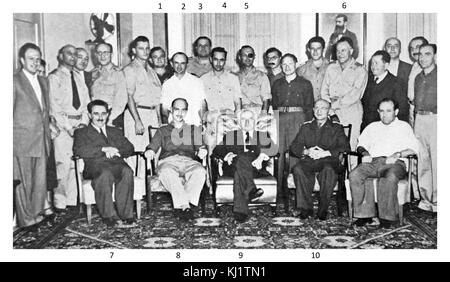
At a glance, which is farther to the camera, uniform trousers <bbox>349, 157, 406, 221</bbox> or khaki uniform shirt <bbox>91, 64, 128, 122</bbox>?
khaki uniform shirt <bbox>91, 64, 128, 122</bbox>

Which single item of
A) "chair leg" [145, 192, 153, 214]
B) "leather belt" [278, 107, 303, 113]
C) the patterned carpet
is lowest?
the patterned carpet

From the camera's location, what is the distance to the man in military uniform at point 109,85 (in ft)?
17.1

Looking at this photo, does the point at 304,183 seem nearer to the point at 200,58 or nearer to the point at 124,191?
the point at 200,58

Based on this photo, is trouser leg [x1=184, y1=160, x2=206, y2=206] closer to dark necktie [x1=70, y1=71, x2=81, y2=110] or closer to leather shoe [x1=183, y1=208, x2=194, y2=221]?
leather shoe [x1=183, y1=208, x2=194, y2=221]

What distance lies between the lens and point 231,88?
5.24 m

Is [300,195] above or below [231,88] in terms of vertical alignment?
below

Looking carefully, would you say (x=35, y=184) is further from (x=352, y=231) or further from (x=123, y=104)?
(x=352, y=231)

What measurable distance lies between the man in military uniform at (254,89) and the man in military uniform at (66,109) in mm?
1188

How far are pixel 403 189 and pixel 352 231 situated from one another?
0.49 meters

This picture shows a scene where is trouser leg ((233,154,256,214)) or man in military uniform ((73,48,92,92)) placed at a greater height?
man in military uniform ((73,48,92,92))

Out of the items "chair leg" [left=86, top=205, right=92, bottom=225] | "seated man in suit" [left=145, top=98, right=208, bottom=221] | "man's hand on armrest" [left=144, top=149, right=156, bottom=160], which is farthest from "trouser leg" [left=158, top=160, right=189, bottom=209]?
"chair leg" [left=86, top=205, right=92, bottom=225]

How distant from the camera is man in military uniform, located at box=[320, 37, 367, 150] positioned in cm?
521

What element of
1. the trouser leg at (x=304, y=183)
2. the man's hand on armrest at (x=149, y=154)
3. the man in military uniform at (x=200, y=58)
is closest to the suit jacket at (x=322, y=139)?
the trouser leg at (x=304, y=183)

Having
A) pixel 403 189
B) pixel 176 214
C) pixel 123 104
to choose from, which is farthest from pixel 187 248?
pixel 403 189
